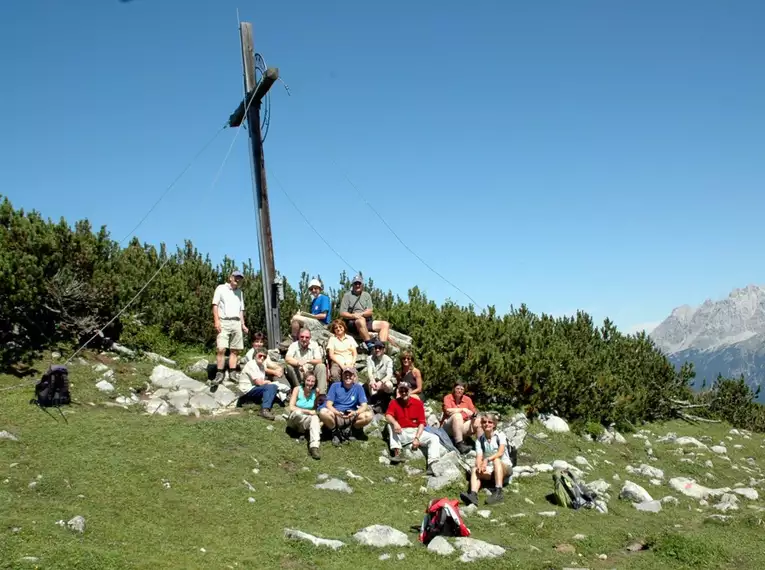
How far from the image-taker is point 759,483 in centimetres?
1199

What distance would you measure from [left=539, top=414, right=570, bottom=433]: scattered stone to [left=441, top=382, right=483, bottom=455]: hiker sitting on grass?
341cm

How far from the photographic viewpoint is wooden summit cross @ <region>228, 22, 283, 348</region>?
1352cm

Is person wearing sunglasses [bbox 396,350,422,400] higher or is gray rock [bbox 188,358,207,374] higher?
gray rock [bbox 188,358,207,374]

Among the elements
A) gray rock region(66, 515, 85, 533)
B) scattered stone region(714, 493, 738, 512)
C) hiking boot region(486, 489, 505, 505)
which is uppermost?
gray rock region(66, 515, 85, 533)

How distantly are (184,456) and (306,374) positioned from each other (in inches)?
113

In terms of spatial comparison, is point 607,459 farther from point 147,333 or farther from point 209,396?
point 147,333

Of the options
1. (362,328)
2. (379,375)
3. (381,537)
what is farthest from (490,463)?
(362,328)

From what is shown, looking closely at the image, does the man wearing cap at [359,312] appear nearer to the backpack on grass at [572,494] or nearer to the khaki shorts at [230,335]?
the khaki shorts at [230,335]

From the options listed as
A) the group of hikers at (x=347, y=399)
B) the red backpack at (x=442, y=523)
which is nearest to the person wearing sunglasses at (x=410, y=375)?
the group of hikers at (x=347, y=399)

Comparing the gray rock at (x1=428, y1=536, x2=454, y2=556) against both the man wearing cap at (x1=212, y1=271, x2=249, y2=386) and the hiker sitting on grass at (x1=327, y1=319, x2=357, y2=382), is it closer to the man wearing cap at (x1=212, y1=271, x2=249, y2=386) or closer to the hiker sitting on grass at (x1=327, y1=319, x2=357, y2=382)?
the hiker sitting on grass at (x1=327, y1=319, x2=357, y2=382)

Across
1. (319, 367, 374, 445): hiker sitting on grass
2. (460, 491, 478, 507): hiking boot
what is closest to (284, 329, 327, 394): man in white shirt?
(319, 367, 374, 445): hiker sitting on grass

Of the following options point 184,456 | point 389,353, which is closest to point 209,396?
point 184,456

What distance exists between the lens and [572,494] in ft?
28.9

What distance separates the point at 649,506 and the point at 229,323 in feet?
24.4
